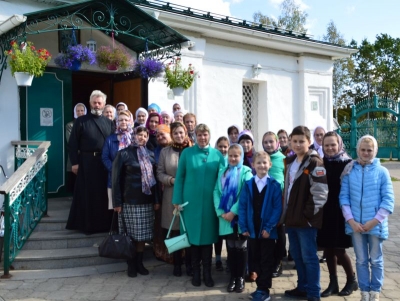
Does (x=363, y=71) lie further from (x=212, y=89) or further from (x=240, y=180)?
(x=240, y=180)

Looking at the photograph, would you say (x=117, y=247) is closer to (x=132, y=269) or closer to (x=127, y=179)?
(x=132, y=269)

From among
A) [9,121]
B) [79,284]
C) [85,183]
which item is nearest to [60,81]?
[9,121]

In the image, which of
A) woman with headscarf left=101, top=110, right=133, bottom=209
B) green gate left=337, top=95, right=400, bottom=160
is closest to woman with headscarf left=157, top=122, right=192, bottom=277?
woman with headscarf left=101, top=110, right=133, bottom=209

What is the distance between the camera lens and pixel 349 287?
4879 millimetres

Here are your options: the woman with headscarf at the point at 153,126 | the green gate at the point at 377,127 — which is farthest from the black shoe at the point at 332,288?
the green gate at the point at 377,127

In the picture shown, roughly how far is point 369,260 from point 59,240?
3914mm

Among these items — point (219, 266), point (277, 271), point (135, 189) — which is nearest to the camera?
point (135, 189)

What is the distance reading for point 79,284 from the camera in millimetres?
5277

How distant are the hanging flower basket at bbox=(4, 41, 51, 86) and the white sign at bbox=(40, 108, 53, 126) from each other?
5.30 feet

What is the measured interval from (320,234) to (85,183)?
3.21 m

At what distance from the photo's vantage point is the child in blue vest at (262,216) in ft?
15.3

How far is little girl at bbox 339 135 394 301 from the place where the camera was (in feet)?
14.2

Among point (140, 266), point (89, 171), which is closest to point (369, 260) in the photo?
point (140, 266)

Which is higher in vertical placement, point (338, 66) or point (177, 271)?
point (338, 66)
